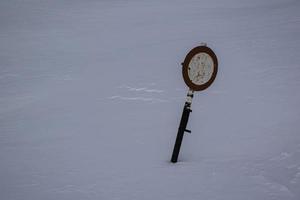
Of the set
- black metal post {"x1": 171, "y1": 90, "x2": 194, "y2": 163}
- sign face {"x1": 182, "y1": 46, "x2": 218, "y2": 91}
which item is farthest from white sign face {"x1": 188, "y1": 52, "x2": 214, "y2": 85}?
black metal post {"x1": 171, "y1": 90, "x2": 194, "y2": 163}

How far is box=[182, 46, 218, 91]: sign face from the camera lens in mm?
2635

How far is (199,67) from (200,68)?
0.01m

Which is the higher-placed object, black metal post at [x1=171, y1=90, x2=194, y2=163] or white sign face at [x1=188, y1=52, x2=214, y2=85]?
white sign face at [x1=188, y1=52, x2=214, y2=85]

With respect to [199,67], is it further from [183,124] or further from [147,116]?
[147,116]

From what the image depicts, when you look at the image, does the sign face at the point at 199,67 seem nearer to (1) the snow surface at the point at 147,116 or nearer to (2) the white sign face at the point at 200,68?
(2) the white sign face at the point at 200,68

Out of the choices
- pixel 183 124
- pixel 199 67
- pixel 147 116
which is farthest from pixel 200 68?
pixel 147 116

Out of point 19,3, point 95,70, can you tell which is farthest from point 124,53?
point 19,3

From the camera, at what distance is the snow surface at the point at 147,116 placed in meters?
2.76

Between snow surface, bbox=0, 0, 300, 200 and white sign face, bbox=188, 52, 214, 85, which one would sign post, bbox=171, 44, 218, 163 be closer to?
white sign face, bbox=188, 52, 214, 85

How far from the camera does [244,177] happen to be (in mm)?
2764

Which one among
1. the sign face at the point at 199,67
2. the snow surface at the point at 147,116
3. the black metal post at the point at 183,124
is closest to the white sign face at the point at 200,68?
the sign face at the point at 199,67

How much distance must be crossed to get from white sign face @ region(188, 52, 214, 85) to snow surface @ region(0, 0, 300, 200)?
2.84 ft

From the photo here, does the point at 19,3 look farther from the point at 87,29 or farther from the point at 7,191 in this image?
the point at 7,191

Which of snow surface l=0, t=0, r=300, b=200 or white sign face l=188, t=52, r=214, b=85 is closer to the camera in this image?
white sign face l=188, t=52, r=214, b=85
